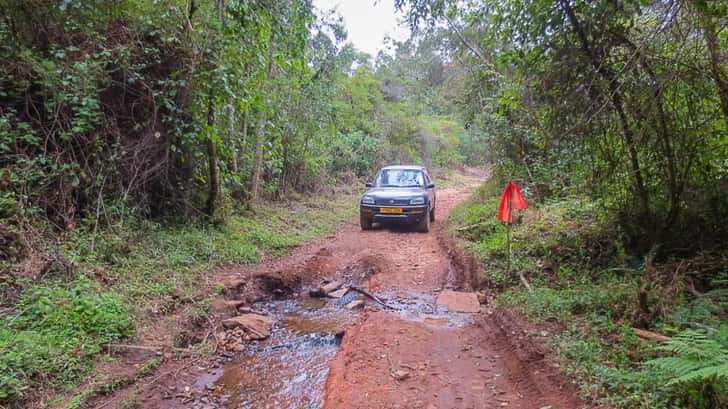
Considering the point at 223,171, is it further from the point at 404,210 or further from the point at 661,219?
the point at 661,219

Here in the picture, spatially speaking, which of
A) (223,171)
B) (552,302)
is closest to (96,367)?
(552,302)

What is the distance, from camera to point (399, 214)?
993 centimetres

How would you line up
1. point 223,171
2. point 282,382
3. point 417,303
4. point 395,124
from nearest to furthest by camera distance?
point 282,382, point 417,303, point 223,171, point 395,124

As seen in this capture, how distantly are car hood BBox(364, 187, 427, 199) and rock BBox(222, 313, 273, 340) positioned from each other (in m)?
5.26

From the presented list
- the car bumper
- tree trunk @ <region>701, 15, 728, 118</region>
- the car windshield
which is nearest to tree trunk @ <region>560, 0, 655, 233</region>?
tree trunk @ <region>701, 15, 728, 118</region>

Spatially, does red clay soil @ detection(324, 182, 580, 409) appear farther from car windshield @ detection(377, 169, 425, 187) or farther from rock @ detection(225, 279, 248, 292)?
car windshield @ detection(377, 169, 425, 187)

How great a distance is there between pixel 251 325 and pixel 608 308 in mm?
4244

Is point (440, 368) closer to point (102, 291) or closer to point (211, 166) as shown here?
point (102, 291)

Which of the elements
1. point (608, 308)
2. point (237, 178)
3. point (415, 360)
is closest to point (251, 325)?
point (415, 360)

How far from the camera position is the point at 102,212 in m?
6.10

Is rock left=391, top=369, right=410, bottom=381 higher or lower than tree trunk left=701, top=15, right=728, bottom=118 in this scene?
lower

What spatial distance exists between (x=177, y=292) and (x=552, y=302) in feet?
15.8

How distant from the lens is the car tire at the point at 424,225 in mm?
10234

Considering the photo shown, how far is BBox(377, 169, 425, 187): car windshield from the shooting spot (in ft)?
35.9
